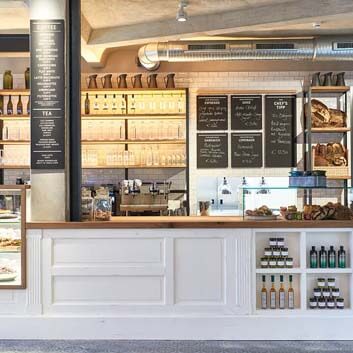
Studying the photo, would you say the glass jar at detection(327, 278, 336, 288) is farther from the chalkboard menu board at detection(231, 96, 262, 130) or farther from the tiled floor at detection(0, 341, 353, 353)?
the chalkboard menu board at detection(231, 96, 262, 130)

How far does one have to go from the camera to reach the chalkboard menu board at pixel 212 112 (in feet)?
25.6

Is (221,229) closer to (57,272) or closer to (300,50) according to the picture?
(57,272)

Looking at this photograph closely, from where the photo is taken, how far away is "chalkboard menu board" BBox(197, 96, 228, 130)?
7797mm

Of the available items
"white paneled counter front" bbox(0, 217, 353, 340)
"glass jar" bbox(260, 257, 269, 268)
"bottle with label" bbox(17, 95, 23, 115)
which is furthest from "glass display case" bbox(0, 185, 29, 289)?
"bottle with label" bbox(17, 95, 23, 115)

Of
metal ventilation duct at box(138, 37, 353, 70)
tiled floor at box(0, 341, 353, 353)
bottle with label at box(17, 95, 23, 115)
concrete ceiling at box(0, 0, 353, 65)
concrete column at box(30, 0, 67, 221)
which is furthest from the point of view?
bottle with label at box(17, 95, 23, 115)

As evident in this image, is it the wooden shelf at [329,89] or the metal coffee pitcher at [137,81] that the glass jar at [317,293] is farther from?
the metal coffee pitcher at [137,81]

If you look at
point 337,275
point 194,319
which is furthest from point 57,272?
point 337,275

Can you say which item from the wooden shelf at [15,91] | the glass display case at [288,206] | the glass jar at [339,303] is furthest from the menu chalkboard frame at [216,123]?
the glass jar at [339,303]

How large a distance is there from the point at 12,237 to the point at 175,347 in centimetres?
156

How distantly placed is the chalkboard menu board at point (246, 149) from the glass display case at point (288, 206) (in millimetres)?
2872

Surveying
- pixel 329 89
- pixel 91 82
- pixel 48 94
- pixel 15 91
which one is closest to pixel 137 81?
pixel 91 82

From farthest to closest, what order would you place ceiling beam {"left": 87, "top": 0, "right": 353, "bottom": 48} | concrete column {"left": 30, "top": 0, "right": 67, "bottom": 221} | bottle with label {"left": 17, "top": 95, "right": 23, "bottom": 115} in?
bottle with label {"left": 17, "top": 95, "right": 23, "bottom": 115} < ceiling beam {"left": 87, "top": 0, "right": 353, "bottom": 48} < concrete column {"left": 30, "top": 0, "right": 67, "bottom": 221}

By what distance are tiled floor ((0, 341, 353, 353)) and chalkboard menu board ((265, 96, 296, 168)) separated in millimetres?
3971

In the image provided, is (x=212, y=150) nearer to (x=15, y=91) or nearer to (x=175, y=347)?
(x=15, y=91)
